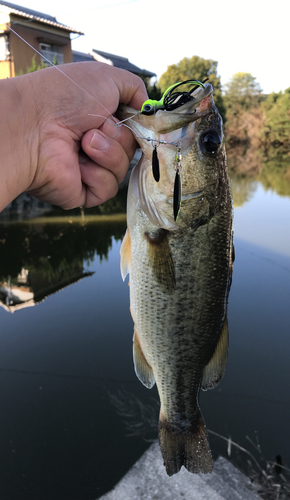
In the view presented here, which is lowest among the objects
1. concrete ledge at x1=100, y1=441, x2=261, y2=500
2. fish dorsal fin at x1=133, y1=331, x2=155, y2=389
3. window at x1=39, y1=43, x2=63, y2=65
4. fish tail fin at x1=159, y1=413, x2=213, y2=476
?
concrete ledge at x1=100, y1=441, x2=261, y2=500

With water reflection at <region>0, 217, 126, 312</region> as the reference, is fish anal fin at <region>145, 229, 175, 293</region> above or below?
above

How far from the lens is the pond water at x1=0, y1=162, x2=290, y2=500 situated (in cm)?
311

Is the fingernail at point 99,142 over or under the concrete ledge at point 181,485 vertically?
over

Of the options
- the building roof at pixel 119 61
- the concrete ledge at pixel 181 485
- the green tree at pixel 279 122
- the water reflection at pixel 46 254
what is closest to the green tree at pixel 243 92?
the green tree at pixel 279 122

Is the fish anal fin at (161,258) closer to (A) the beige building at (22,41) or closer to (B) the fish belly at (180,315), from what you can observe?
(B) the fish belly at (180,315)

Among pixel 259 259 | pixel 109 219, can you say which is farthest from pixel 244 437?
pixel 109 219

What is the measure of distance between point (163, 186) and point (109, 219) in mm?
9567

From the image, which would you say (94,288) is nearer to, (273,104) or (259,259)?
(259,259)

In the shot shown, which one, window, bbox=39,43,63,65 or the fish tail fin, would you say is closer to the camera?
the fish tail fin

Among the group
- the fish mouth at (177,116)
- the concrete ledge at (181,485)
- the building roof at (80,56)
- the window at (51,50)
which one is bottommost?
the concrete ledge at (181,485)

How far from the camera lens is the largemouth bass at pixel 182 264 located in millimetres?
1342

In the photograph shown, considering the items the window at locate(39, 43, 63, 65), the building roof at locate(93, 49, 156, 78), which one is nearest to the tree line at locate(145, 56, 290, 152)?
the building roof at locate(93, 49, 156, 78)

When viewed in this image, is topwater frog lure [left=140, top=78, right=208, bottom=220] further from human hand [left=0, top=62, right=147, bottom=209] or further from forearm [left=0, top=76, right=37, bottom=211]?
forearm [left=0, top=76, right=37, bottom=211]

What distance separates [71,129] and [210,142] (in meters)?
0.57
